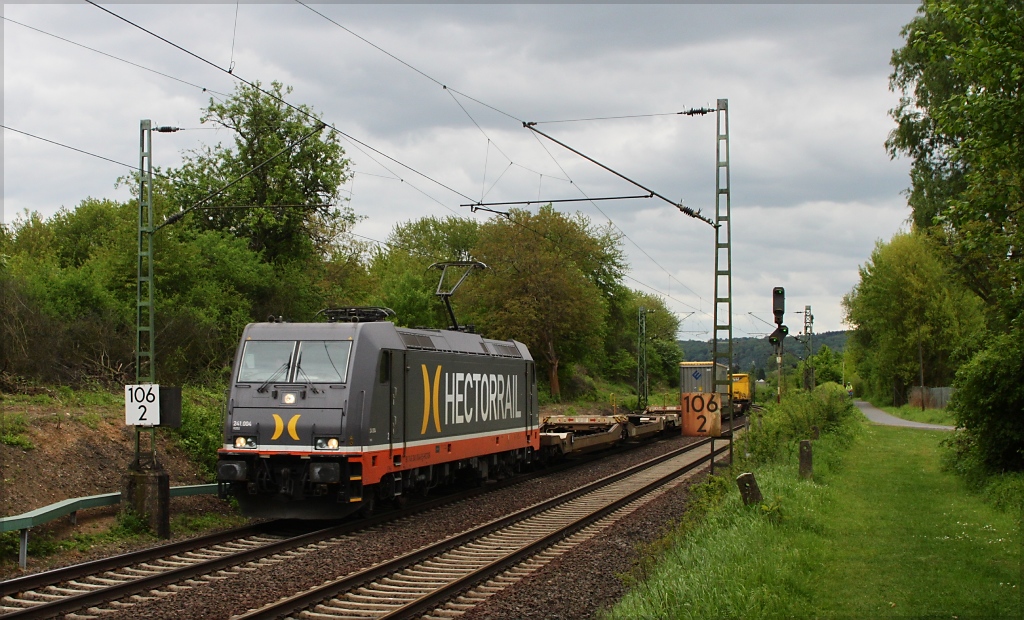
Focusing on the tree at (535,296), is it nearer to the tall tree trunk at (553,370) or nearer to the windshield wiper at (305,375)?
the tall tree trunk at (553,370)

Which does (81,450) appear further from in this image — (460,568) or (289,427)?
(460,568)

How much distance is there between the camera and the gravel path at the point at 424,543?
31.3ft

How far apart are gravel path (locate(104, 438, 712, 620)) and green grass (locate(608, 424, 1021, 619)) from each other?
2.79 ft

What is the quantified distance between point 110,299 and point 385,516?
12.9 metres

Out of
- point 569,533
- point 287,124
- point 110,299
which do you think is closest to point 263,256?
point 287,124

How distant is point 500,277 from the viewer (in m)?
50.3

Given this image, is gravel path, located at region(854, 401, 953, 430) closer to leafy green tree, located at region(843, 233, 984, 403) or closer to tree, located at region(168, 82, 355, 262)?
leafy green tree, located at region(843, 233, 984, 403)

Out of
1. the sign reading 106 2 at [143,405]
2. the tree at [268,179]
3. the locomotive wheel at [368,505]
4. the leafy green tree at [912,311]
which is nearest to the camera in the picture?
the sign reading 106 2 at [143,405]

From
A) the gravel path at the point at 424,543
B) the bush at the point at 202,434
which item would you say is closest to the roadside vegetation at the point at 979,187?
the gravel path at the point at 424,543

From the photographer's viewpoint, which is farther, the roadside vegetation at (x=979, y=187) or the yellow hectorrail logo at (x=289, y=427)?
the yellow hectorrail logo at (x=289, y=427)

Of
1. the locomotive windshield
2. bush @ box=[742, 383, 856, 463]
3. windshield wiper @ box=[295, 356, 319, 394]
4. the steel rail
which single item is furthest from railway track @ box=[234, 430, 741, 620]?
bush @ box=[742, 383, 856, 463]

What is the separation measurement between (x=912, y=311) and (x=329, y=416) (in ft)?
163

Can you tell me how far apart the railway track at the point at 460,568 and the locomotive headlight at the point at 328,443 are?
2.20m

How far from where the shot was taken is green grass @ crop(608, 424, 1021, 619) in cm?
855
